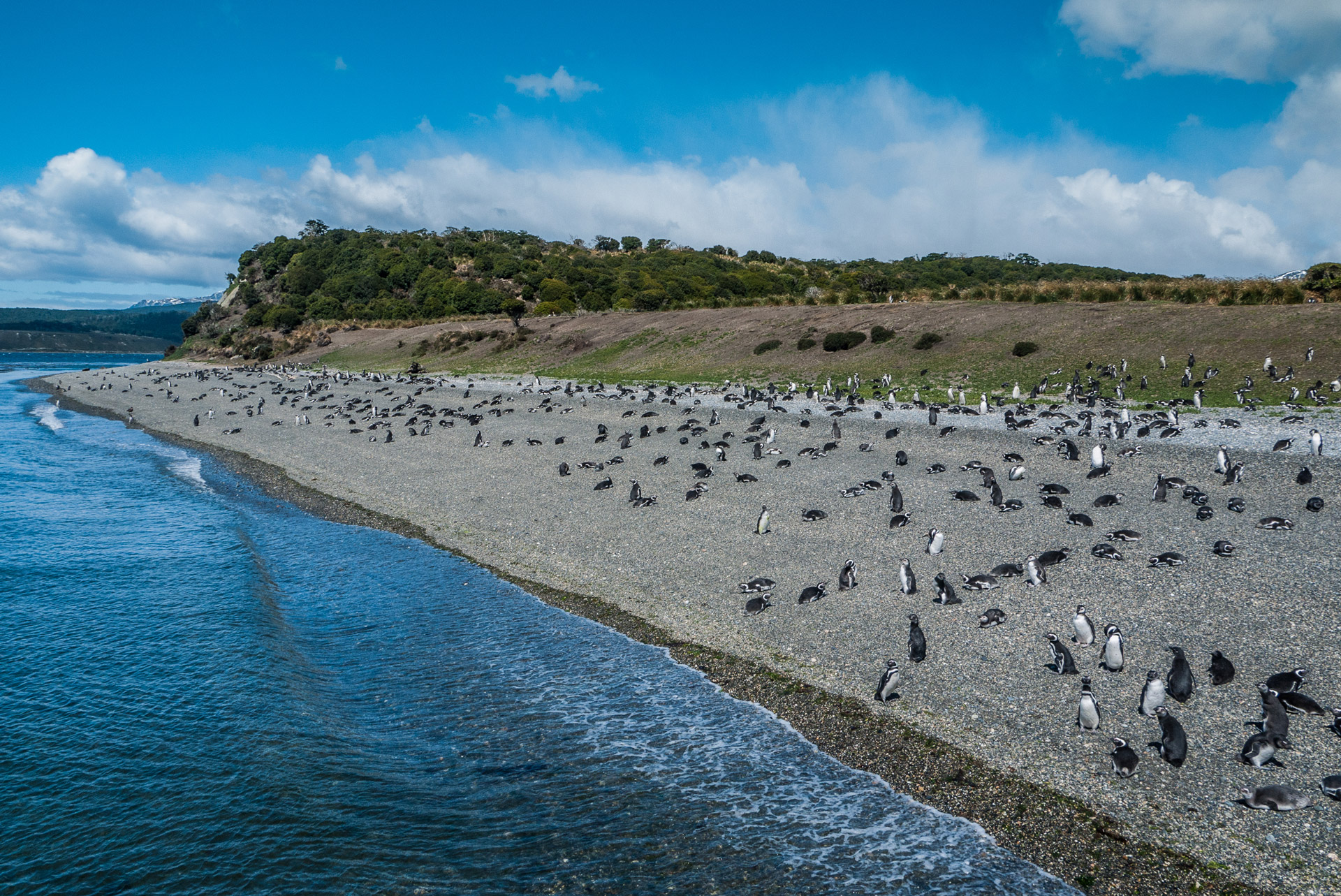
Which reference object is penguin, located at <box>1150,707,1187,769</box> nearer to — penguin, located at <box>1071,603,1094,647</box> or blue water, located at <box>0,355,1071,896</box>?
blue water, located at <box>0,355,1071,896</box>

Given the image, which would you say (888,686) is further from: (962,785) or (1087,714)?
(1087,714)

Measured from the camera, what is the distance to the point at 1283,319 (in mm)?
33469

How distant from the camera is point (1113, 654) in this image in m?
9.77

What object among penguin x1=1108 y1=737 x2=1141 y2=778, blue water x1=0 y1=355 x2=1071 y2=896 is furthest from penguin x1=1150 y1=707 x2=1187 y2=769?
blue water x1=0 y1=355 x2=1071 y2=896

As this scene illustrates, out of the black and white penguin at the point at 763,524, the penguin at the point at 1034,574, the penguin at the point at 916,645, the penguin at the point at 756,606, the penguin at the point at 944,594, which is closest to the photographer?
the penguin at the point at 916,645

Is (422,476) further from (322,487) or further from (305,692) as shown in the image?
(305,692)

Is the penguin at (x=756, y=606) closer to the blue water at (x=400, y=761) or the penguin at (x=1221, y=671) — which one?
the blue water at (x=400, y=761)

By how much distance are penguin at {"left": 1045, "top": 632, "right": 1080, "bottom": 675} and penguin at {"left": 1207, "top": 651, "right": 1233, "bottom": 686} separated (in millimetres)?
1409

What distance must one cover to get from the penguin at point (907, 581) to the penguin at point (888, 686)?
2908 mm

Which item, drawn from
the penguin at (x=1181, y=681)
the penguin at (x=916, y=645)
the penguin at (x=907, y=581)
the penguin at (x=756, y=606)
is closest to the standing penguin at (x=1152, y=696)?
the penguin at (x=1181, y=681)

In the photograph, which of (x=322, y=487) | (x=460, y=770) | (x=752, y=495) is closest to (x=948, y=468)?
(x=752, y=495)

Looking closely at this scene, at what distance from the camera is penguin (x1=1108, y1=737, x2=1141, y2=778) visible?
7914 millimetres

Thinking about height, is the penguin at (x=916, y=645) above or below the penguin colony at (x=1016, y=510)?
A: below

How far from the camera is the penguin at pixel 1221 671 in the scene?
29.9ft
